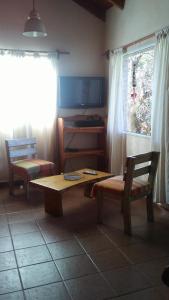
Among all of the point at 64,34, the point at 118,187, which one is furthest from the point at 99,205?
the point at 64,34

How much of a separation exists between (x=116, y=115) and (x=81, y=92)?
30.4 inches

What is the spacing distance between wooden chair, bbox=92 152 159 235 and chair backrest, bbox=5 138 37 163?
5.26ft

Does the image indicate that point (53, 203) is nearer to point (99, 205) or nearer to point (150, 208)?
point (99, 205)

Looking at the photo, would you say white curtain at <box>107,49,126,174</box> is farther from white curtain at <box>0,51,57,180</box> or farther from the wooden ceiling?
white curtain at <box>0,51,57,180</box>

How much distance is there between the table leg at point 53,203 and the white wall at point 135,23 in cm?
A: 141

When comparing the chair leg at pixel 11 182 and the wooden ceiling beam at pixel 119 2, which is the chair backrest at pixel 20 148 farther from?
the wooden ceiling beam at pixel 119 2

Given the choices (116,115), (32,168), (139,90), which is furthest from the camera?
(116,115)

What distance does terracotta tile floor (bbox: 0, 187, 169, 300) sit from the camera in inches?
79.7

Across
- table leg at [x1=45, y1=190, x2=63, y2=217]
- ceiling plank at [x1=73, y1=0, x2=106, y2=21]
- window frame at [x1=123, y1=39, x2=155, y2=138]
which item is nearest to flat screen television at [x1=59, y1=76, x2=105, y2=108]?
window frame at [x1=123, y1=39, x2=155, y2=138]

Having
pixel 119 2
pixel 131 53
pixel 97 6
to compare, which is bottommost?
pixel 131 53

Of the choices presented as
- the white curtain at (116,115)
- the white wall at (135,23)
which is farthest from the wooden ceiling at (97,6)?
the white curtain at (116,115)

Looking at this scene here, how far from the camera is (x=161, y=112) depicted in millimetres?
3404

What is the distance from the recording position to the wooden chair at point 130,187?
280cm

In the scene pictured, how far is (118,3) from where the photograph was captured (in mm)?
4156
